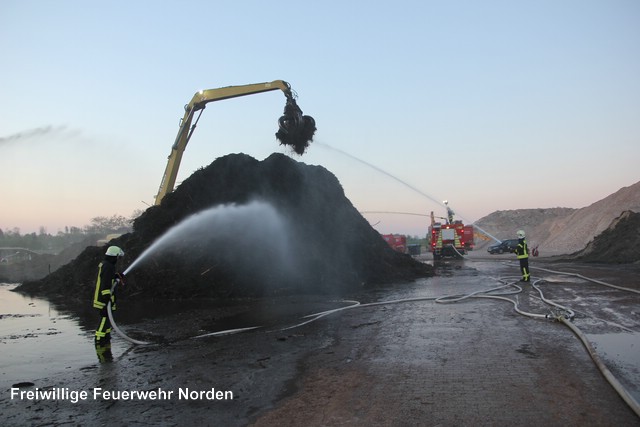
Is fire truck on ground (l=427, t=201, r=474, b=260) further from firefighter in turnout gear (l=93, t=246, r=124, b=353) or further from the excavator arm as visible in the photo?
firefighter in turnout gear (l=93, t=246, r=124, b=353)

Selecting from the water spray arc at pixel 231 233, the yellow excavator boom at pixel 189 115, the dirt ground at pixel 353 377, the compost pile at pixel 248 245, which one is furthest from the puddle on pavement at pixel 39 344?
the yellow excavator boom at pixel 189 115

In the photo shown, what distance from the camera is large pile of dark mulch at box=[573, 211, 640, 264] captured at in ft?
72.0

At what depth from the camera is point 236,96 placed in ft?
54.1

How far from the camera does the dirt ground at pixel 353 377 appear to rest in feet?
13.6

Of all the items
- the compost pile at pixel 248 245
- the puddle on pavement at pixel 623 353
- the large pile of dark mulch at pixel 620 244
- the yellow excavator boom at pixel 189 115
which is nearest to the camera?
the puddle on pavement at pixel 623 353

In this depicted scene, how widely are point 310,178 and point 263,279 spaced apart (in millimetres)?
6261

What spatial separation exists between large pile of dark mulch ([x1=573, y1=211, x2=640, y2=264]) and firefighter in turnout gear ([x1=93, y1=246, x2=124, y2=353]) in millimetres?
23006

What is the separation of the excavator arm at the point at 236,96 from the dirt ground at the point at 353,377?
7.50m

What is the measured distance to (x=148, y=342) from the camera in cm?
762

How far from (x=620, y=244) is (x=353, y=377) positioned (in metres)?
23.3

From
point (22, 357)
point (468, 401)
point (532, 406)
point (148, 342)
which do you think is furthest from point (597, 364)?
point (22, 357)

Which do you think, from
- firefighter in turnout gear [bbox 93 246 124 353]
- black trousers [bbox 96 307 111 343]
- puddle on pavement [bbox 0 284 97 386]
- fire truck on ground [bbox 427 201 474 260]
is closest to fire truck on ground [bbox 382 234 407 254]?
fire truck on ground [bbox 427 201 474 260]

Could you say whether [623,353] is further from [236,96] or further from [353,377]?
[236,96]

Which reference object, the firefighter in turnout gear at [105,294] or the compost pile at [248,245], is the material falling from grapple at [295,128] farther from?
the firefighter in turnout gear at [105,294]
